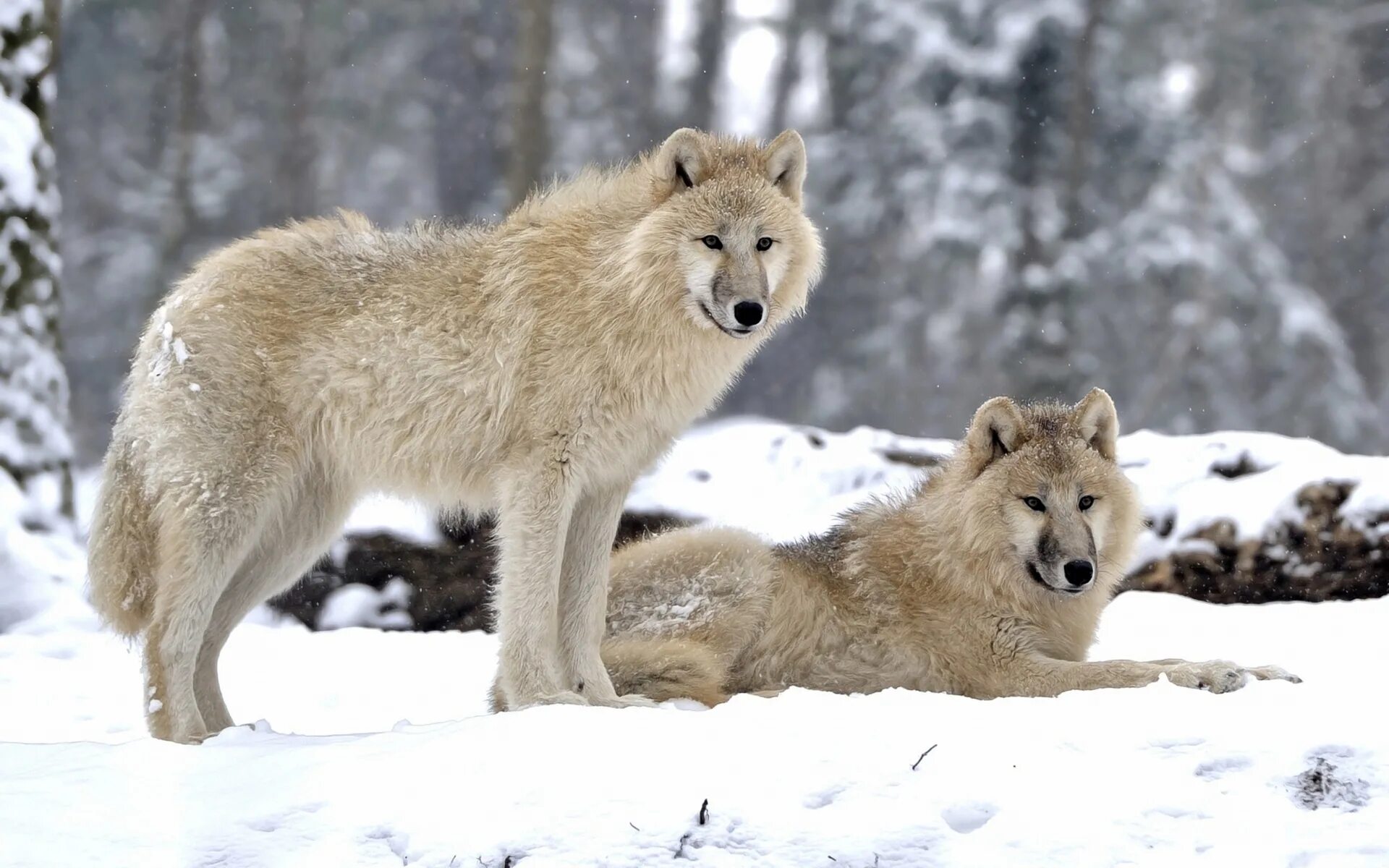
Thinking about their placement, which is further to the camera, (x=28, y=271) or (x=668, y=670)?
(x=28, y=271)

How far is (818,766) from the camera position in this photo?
3.80m

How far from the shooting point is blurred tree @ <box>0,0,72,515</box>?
8328 mm

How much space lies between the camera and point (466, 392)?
18.2 ft

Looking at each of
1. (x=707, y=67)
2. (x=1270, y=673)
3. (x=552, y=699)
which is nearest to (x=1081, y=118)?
(x=707, y=67)

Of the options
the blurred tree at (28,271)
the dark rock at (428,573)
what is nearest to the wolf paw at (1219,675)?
the dark rock at (428,573)

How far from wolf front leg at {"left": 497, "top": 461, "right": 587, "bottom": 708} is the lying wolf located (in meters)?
0.58

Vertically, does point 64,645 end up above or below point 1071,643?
below

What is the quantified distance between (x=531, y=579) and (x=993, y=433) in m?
2.28

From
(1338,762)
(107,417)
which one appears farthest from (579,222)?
(107,417)

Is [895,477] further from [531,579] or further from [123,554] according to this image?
[123,554]

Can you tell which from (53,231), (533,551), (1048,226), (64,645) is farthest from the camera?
(1048,226)

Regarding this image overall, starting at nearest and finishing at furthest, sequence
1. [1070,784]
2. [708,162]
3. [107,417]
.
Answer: [1070,784], [708,162], [107,417]

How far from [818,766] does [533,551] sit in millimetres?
1857

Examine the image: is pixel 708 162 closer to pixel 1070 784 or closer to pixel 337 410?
pixel 337 410
